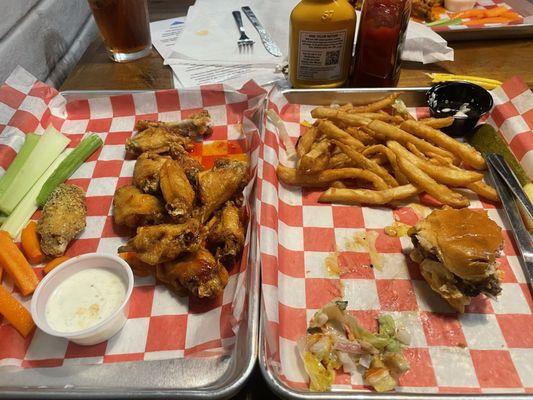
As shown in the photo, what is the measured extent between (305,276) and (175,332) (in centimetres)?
60

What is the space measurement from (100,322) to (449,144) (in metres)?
1.86

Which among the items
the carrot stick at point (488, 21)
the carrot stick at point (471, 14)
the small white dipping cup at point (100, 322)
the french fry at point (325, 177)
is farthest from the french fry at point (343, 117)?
the carrot stick at point (471, 14)

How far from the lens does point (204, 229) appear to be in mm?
1759

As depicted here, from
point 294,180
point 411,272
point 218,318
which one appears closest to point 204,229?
point 218,318

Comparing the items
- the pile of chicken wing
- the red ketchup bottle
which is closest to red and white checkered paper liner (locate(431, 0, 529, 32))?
the red ketchup bottle

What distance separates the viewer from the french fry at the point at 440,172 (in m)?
1.91

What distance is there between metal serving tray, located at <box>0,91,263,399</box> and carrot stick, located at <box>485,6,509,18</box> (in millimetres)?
3419

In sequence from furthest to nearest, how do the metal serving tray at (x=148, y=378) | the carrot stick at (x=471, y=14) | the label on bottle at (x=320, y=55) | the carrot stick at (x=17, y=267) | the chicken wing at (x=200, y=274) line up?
the carrot stick at (x=471, y=14) < the label on bottle at (x=320, y=55) < the carrot stick at (x=17, y=267) < the chicken wing at (x=200, y=274) < the metal serving tray at (x=148, y=378)

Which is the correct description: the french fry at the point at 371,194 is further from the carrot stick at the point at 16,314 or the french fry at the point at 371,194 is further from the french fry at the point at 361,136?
the carrot stick at the point at 16,314

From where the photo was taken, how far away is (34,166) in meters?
2.15

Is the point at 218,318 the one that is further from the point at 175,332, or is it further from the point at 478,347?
the point at 478,347

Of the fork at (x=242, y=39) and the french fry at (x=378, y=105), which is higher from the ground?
the french fry at (x=378, y=105)

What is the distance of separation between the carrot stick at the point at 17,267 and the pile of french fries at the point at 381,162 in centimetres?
127

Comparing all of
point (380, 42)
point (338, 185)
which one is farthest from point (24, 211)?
point (380, 42)
